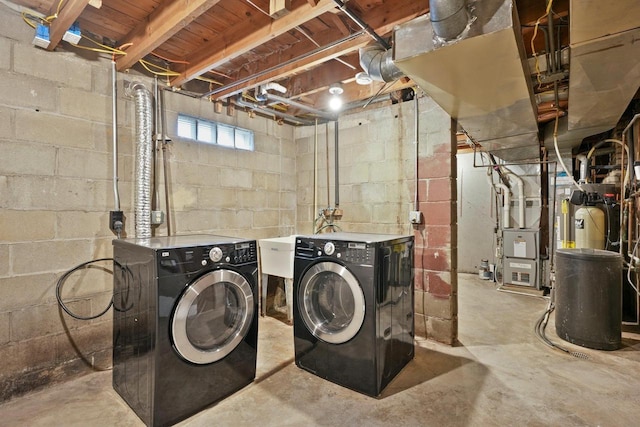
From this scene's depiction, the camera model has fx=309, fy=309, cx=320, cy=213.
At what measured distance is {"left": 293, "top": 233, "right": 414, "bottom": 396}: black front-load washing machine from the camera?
6.43 ft

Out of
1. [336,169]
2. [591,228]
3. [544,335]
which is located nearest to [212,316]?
[336,169]

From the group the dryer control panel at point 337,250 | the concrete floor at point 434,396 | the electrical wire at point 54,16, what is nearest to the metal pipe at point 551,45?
the dryer control panel at point 337,250

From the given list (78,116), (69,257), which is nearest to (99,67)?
(78,116)

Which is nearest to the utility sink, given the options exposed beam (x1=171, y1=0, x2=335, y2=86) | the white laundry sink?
the white laundry sink

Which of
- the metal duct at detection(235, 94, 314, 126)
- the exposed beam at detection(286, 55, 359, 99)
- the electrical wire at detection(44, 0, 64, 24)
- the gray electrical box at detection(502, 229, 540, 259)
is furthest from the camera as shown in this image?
the gray electrical box at detection(502, 229, 540, 259)

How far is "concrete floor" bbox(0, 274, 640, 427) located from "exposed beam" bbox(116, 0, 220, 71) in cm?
234

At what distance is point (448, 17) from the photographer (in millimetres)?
1380

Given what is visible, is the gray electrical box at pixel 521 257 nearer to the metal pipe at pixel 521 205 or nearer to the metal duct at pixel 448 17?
the metal pipe at pixel 521 205

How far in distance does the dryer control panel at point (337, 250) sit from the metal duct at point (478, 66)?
3.63 ft

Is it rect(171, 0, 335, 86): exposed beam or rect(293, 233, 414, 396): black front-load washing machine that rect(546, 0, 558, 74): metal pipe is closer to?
rect(171, 0, 335, 86): exposed beam

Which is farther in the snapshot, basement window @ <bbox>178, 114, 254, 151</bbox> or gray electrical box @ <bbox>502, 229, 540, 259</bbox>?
gray electrical box @ <bbox>502, 229, 540, 259</bbox>

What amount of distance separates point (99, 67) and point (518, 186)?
5245mm

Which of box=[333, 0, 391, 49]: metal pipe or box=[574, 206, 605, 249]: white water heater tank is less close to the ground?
box=[333, 0, 391, 49]: metal pipe

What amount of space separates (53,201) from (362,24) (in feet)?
7.76
